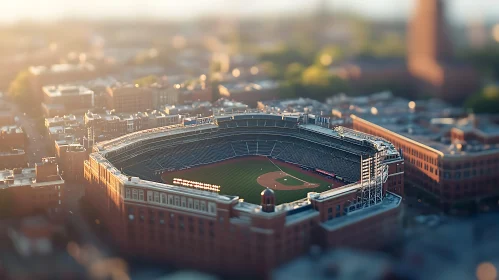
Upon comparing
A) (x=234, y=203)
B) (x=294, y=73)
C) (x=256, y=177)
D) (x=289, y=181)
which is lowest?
(x=289, y=181)

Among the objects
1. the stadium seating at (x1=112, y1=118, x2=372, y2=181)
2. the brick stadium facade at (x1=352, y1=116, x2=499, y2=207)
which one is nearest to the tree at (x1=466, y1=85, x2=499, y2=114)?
the brick stadium facade at (x1=352, y1=116, x2=499, y2=207)

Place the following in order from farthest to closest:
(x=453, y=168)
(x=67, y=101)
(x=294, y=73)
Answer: (x=294, y=73), (x=67, y=101), (x=453, y=168)

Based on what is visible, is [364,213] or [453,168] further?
[453,168]

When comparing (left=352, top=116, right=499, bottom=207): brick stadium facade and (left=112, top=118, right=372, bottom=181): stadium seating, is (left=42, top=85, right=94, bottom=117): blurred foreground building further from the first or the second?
(left=352, top=116, right=499, bottom=207): brick stadium facade

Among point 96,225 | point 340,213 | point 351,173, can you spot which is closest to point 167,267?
point 96,225

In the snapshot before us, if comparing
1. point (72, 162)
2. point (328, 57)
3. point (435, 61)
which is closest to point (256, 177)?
point (72, 162)

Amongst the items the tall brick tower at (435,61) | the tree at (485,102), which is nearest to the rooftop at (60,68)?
the tall brick tower at (435,61)

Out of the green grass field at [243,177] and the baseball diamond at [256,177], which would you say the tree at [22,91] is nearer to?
the green grass field at [243,177]

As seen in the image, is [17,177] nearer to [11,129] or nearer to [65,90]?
[11,129]
